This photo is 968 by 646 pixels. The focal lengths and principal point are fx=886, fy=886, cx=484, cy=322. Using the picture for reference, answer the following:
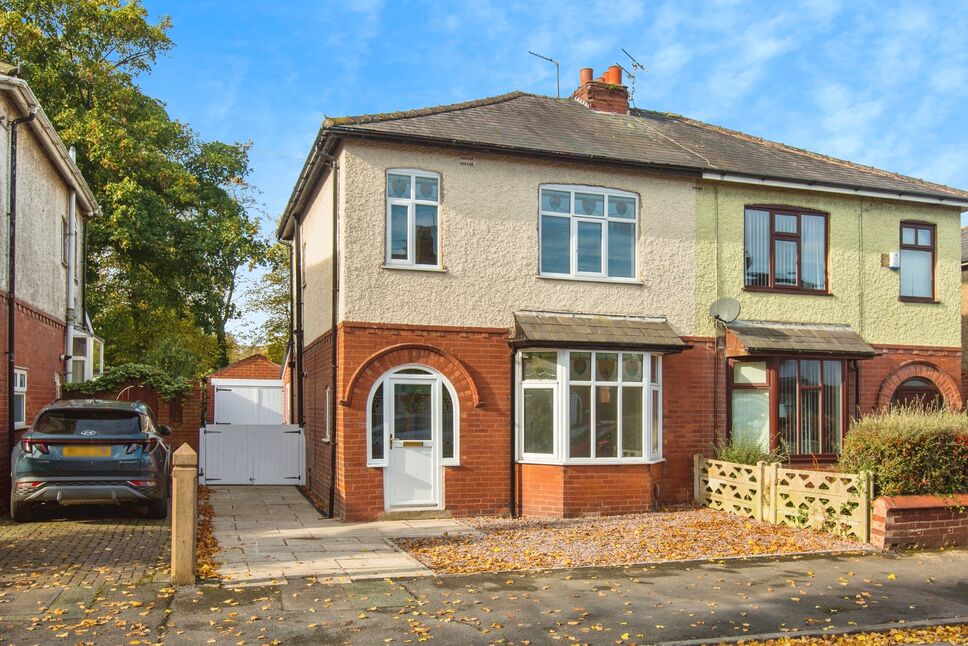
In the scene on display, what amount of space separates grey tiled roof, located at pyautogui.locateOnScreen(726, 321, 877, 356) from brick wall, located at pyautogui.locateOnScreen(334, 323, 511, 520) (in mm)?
4122

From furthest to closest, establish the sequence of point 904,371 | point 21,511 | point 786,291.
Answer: point 904,371 < point 786,291 < point 21,511

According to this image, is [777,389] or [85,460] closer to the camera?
[85,460]

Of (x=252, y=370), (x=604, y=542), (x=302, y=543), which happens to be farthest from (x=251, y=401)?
(x=604, y=542)

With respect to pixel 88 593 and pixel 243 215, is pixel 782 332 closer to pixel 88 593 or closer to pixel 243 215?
pixel 88 593

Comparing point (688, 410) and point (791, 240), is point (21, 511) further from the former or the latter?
point (791, 240)

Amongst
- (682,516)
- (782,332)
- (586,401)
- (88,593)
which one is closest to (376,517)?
(586,401)

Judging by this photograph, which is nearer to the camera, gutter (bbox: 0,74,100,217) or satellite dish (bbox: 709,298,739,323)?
gutter (bbox: 0,74,100,217)

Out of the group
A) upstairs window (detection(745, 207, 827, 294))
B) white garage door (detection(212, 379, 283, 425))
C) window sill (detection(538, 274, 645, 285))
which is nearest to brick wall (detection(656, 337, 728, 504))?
window sill (detection(538, 274, 645, 285))

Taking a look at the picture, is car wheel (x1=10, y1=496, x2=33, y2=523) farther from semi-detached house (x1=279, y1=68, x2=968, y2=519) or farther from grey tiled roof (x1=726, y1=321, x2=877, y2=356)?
grey tiled roof (x1=726, y1=321, x2=877, y2=356)

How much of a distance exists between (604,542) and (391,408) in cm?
378

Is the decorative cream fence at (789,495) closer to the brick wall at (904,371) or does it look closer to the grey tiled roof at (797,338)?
the grey tiled roof at (797,338)

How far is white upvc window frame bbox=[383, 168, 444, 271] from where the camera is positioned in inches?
511

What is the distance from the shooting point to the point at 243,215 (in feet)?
90.6

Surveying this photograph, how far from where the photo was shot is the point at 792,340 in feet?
48.0
